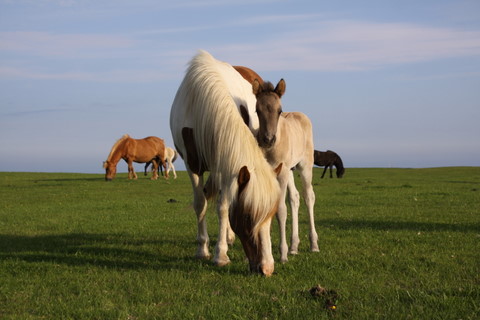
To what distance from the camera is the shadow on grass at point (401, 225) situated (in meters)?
11.0

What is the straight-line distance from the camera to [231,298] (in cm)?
537

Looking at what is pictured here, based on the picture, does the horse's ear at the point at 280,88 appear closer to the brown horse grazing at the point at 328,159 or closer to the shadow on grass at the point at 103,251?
the shadow on grass at the point at 103,251

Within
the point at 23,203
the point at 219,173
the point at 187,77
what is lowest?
the point at 23,203

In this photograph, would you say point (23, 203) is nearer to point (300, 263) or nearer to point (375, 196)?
point (375, 196)

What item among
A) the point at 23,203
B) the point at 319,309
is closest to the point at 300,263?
the point at 319,309

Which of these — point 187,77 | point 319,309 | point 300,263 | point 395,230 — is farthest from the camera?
point 395,230

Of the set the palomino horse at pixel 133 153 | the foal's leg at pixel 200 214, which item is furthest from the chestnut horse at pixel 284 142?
the palomino horse at pixel 133 153

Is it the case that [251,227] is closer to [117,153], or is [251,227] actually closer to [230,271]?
[230,271]

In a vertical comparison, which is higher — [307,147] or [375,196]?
[307,147]

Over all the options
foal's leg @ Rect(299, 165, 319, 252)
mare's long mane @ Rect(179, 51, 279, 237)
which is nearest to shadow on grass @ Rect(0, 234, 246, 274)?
mare's long mane @ Rect(179, 51, 279, 237)

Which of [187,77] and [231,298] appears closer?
[231,298]

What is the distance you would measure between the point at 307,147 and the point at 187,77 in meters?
2.52

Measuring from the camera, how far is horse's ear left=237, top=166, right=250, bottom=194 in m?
5.91

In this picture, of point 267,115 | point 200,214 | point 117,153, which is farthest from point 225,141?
point 117,153
